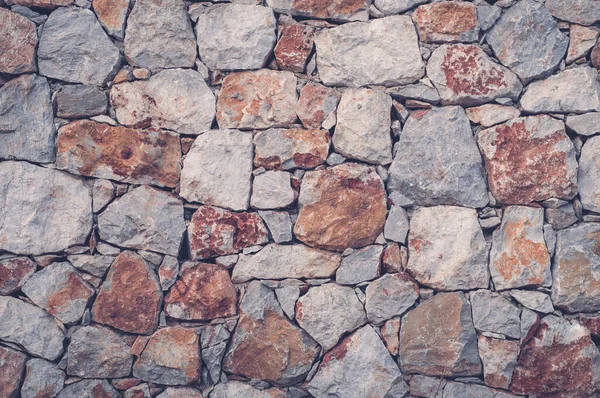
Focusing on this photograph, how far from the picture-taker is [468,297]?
3121 millimetres

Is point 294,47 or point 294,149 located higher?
point 294,47

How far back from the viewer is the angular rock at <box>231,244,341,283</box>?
3.19 meters

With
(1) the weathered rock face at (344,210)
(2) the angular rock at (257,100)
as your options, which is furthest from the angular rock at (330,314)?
(2) the angular rock at (257,100)

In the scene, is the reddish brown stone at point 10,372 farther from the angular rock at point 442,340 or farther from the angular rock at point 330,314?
the angular rock at point 442,340

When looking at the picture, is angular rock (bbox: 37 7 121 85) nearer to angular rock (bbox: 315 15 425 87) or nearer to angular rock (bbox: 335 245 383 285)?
angular rock (bbox: 315 15 425 87)

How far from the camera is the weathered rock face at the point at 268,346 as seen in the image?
10.3 ft

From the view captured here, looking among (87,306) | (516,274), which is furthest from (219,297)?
(516,274)

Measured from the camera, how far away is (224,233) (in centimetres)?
320

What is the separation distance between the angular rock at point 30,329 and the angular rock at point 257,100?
1472 mm

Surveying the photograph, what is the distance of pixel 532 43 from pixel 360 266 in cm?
157

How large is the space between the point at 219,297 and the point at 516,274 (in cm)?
162

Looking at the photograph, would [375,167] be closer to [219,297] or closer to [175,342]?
[219,297]

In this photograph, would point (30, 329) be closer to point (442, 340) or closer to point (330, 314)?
point (330, 314)

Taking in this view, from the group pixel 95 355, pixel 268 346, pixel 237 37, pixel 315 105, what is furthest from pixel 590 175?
pixel 95 355
